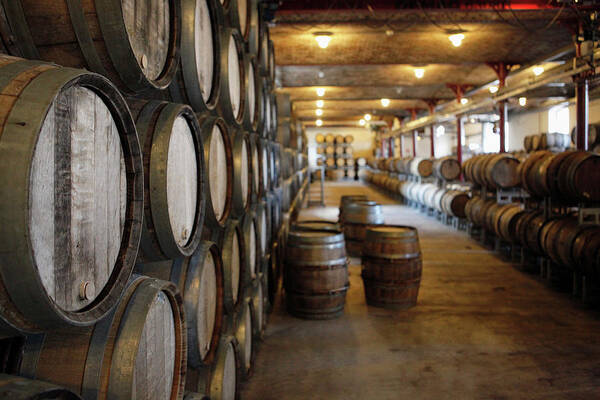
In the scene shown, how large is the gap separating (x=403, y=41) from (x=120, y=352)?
10342 millimetres

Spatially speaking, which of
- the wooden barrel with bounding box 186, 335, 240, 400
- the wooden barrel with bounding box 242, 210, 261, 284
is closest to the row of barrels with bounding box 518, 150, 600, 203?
the wooden barrel with bounding box 242, 210, 261, 284

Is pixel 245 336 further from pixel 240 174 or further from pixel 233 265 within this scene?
pixel 240 174

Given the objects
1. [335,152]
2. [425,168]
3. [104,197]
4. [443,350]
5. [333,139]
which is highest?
[333,139]

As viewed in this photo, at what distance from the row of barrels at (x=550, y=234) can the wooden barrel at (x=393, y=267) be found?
203 centimetres

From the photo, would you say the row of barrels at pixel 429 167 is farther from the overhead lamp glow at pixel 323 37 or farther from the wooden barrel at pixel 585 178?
the wooden barrel at pixel 585 178

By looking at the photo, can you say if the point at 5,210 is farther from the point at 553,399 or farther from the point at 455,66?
the point at 455,66

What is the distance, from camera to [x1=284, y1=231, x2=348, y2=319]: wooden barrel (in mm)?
5316

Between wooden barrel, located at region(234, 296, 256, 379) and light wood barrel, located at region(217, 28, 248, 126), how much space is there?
4.78 feet

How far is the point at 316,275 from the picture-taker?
5320 mm

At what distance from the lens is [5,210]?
0.96 metres

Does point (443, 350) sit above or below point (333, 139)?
below

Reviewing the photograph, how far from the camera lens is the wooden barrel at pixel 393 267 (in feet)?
19.0

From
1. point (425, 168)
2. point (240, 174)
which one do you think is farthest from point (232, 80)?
point (425, 168)

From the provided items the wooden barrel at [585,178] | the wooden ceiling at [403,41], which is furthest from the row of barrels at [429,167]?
the wooden barrel at [585,178]
